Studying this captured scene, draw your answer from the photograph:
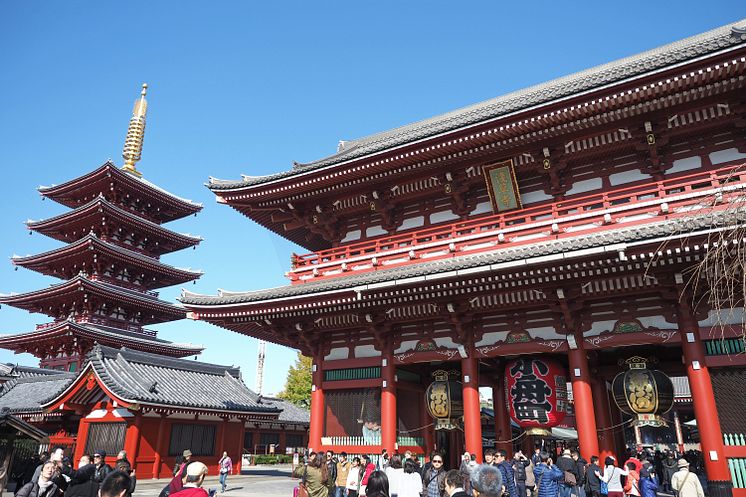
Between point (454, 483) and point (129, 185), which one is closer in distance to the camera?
point (454, 483)

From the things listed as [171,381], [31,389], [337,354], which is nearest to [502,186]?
[337,354]

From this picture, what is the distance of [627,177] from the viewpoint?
46.8 feet

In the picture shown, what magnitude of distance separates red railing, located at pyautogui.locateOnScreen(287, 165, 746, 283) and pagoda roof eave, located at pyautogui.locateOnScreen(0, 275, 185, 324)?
22.5 m

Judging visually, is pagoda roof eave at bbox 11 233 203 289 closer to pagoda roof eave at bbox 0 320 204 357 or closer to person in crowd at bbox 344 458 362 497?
pagoda roof eave at bbox 0 320 204 357

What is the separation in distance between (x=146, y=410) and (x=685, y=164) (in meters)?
22.0

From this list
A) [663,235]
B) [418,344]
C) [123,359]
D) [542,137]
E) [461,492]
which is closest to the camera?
[461,492]

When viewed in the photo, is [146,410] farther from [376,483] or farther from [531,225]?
[376,483]

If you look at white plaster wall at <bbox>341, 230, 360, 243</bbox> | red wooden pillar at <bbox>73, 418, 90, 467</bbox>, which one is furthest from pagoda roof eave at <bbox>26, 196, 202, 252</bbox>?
white plaster wall at <bbox>341, 230, 360, 243</bbox>

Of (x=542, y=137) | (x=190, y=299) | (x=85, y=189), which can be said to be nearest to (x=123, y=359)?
(x=190, y=299)

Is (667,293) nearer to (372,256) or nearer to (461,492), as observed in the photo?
(372,256)

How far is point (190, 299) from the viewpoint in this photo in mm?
16781

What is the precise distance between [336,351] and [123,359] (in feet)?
45.3

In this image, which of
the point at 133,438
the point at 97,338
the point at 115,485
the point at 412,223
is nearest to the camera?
the point at 115,485

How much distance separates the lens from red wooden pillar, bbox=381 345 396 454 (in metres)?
14.9
